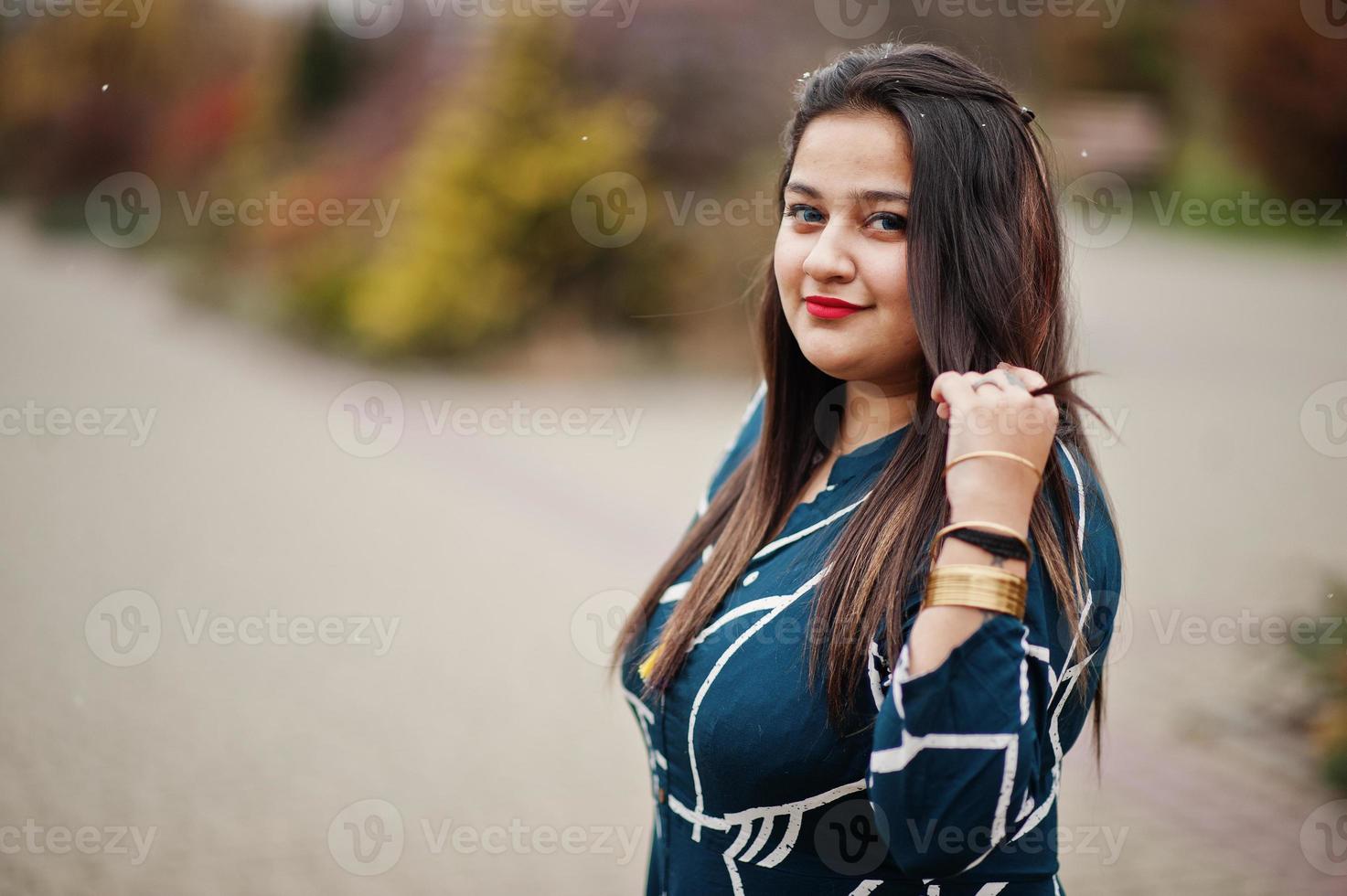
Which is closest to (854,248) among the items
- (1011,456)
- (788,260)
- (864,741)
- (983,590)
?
(788,260)

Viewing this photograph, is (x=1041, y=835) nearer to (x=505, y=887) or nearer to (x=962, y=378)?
(x=962, y=378)

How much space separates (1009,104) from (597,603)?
5447mm

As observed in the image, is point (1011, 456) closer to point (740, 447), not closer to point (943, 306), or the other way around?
point (943, 306)

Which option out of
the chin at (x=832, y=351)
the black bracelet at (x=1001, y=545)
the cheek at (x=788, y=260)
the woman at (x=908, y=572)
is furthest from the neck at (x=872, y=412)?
the black bracelet at (x=1001, y=545)

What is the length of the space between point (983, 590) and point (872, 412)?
614 mm

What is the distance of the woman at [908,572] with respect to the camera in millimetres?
1384

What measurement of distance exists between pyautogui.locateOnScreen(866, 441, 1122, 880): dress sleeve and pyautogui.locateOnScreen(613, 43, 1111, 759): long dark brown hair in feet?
0.41

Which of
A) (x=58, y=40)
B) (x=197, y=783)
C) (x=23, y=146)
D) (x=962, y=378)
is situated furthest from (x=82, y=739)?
(x=23, y=146)

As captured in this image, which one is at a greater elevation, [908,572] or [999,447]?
[999,447]

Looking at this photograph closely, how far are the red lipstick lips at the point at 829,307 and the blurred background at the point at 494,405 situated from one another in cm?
66

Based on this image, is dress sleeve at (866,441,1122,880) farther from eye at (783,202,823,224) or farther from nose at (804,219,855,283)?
eye at (783,202,823,224)

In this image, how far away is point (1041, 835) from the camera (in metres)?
1.66

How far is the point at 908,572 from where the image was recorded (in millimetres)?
1548

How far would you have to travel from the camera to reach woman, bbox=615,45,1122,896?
1384 mm
